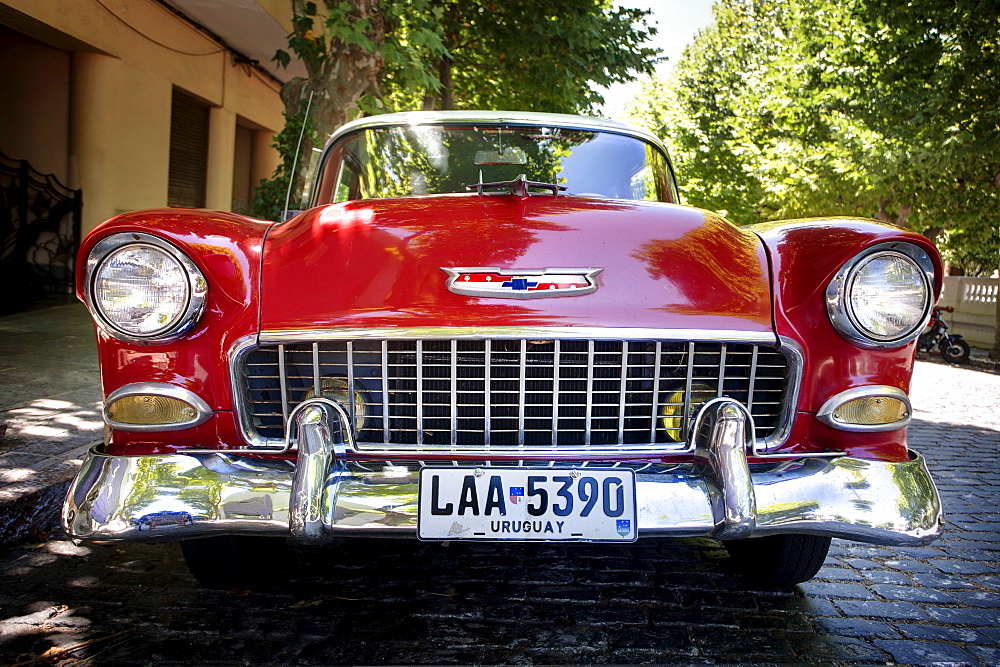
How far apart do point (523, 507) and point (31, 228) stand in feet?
30.3

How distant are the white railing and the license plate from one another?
16881mm

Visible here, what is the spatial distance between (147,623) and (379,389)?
3.06ft

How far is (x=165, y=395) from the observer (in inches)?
83.3

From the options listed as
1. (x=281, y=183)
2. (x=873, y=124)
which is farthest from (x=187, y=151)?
(x=873, y=124)

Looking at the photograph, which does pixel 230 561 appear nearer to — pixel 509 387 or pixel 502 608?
pixel 502 608

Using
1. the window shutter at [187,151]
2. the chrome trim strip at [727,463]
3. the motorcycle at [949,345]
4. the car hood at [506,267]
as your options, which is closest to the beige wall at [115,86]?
the window shutter at [187,151]

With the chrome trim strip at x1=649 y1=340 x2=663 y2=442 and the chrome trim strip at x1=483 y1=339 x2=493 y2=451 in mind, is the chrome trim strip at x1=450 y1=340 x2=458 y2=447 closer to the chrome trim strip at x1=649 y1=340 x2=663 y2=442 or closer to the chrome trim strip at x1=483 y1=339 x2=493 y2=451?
the chrome trim strip at x1=483 y1=339 x2=493 y2=451

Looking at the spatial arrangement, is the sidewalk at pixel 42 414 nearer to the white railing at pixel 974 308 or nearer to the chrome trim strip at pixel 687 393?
the chrome trim strip at pixel 687 393

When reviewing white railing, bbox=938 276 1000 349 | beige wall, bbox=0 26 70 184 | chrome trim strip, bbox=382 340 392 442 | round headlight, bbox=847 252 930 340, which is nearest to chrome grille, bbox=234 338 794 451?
chrome trim strip, bbox=382 340 392 442

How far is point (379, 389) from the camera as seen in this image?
215cm

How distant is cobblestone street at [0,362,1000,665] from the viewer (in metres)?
2.14

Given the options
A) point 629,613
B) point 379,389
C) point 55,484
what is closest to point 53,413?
point 55,484

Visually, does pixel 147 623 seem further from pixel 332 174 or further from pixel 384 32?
pixel 384 32

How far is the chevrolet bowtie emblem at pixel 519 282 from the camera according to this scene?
2.05m
